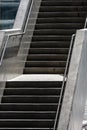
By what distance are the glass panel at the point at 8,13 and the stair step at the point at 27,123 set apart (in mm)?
3576

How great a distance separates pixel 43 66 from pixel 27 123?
2.78 meters

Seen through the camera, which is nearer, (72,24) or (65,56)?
(65,56)

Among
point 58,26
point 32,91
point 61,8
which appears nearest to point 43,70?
point 32,91

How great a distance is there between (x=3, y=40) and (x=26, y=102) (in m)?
1.54

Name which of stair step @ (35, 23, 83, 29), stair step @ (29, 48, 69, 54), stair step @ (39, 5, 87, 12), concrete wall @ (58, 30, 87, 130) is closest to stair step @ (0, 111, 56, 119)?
concrete wall @ (58, 30, 87, 130)

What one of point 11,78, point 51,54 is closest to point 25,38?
point 51,54

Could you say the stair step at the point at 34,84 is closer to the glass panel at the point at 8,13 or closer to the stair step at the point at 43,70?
the stair step at the point at 43,70

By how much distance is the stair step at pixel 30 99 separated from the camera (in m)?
11.5

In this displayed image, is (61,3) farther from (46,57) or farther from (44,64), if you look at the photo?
(44,64)

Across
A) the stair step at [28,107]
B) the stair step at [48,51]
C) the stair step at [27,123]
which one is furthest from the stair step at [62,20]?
the stair step at [27,123]

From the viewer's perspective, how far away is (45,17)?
51.7 feet

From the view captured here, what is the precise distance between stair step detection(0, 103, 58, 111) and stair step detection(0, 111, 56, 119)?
6.4 inches

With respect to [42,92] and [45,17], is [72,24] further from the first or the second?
[42,92]

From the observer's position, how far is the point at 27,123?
11023 millimetres
